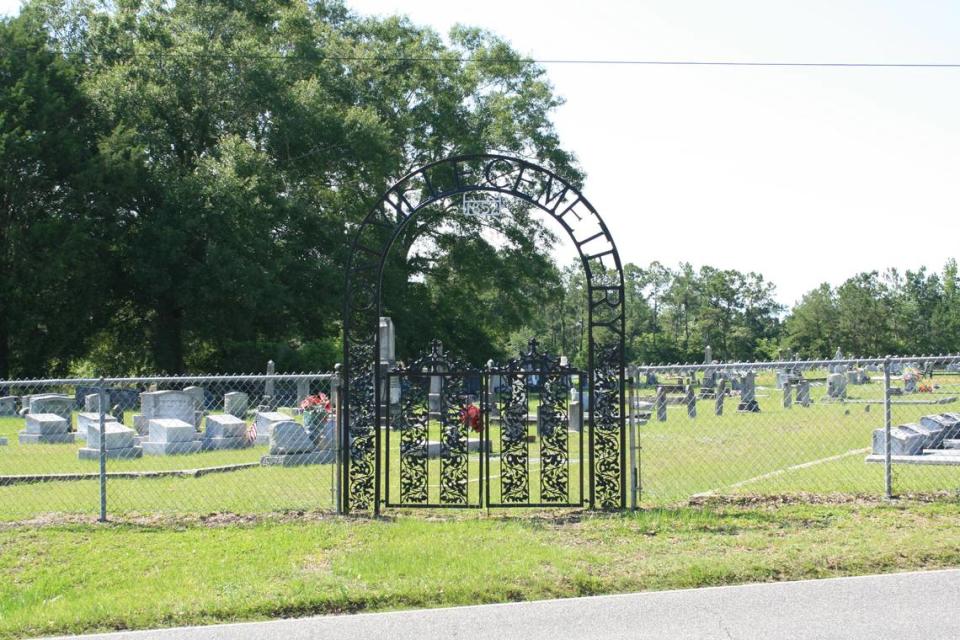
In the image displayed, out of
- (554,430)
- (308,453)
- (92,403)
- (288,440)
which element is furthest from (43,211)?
(554,430)

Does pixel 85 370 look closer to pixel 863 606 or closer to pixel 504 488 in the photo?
pixel 504 488

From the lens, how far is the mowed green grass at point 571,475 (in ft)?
34.8

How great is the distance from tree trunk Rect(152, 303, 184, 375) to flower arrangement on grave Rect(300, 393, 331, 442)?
20.3 metres

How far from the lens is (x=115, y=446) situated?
52.3 ft

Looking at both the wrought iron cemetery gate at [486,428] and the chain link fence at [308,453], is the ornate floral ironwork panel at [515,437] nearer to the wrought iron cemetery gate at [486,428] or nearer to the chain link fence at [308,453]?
the wrought iron cemetery gate at [486,428]

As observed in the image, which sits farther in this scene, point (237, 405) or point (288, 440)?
point (237, 405)

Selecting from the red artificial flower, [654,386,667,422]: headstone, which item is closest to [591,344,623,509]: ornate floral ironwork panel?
the red artificial flower

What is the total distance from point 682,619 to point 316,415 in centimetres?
1077

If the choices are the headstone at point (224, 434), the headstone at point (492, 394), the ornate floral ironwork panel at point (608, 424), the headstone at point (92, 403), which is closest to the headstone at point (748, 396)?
the headstone at point (492, 394)

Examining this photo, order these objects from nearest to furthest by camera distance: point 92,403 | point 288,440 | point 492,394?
point 288,440 → point 492,394 → point 92,403

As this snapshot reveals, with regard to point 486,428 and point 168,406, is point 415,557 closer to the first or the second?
point 486,428

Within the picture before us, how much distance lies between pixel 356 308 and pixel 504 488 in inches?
101

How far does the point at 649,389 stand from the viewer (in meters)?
39.4

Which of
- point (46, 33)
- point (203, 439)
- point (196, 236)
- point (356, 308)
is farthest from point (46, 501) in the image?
point (46, 33)
